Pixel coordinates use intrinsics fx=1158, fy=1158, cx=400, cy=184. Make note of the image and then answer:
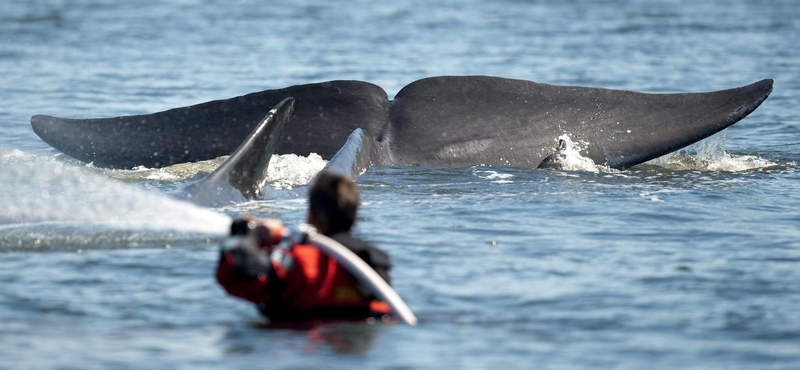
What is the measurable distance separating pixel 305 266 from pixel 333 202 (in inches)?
12.1

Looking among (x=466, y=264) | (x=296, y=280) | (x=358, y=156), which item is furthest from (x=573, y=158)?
(x=296, y=280)

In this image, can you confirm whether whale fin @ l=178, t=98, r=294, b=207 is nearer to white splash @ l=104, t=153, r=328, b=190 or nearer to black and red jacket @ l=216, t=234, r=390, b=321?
white splash @ l=104, t=153, r=328, b=190

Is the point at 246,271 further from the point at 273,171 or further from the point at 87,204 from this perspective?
the point at 273,171

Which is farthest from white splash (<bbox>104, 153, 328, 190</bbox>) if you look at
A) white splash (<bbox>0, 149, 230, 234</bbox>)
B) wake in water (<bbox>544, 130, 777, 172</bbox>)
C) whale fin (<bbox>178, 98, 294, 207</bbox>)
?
wake in water (<bbox>544, 130, 777, 172</bbox>)

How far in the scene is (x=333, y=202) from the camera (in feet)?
16.4

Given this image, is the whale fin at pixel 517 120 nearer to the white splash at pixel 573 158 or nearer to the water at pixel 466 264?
the white splash at pixel 573 158

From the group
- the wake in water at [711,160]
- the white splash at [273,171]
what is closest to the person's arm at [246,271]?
the white splash at [273,171]

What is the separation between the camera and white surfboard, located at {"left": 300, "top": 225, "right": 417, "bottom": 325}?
4.79m

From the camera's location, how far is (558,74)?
20328 mm

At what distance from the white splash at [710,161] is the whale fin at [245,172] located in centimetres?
404

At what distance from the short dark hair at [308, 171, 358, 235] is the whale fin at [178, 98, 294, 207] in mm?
2238

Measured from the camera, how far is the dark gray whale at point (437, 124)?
358 inches

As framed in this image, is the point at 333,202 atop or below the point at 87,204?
atop

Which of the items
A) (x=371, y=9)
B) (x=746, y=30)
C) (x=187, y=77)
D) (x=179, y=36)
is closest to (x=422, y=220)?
(x=187, y=77)
